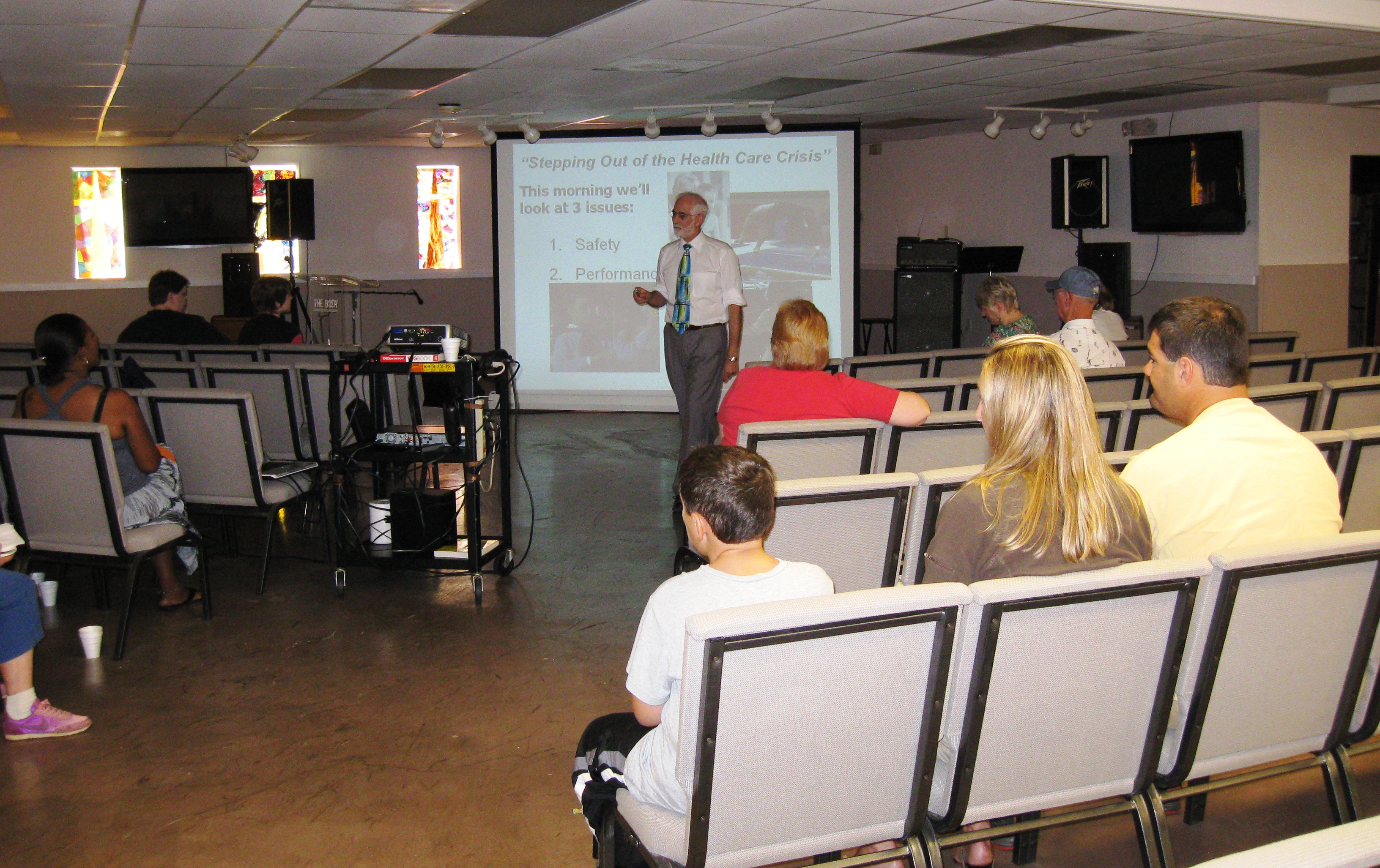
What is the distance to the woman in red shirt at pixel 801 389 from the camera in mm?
3557

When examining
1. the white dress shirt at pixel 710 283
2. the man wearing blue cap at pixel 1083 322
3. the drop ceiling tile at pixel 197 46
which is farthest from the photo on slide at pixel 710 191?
the man wearing blue cap at pixel 1083 322

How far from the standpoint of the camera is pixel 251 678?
360 cm

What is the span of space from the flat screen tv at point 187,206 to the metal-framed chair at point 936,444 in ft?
30.0

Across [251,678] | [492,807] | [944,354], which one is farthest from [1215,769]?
[944,354]

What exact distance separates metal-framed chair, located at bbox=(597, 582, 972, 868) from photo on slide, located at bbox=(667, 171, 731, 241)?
731cm

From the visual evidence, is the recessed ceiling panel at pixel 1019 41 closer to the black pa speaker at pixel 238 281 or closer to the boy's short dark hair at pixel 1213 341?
the boy's short dark hair at pixel 1213 341

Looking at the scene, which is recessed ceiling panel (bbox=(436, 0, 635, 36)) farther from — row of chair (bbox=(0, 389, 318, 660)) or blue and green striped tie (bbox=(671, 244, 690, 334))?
row of chair (bbox=(0, 389, 318, 660))

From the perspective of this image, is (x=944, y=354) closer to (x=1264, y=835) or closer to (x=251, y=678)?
(x=1264, y=835)

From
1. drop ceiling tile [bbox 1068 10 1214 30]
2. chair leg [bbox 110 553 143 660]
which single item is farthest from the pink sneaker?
drop ceiling tile [bbox 1068 10 1214 30]

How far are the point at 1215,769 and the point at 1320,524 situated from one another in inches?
22.3

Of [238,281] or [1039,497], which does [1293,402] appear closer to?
[1039,497]

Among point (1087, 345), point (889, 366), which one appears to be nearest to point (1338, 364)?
point (1087, 345)

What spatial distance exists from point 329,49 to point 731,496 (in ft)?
14.7

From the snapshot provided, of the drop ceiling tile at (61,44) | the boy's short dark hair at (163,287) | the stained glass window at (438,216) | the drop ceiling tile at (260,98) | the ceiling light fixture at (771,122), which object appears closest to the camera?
the drop ceiling tile at (61,44)
